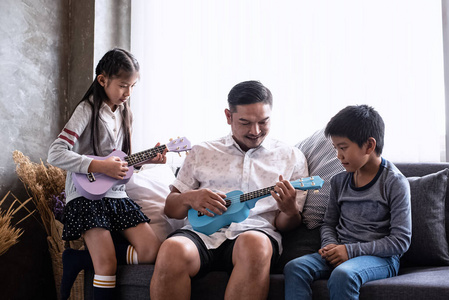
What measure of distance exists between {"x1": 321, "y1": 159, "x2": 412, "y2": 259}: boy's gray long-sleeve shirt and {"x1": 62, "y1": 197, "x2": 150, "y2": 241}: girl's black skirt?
2.64 ft

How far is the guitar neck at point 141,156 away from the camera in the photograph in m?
1.91

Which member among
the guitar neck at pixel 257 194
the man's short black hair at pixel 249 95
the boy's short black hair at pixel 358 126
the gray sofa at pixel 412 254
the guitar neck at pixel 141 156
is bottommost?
the gray sofa at pixel 412 254

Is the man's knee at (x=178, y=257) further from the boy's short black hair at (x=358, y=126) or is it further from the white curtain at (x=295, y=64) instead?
the white curtain at (x=295, y=64)

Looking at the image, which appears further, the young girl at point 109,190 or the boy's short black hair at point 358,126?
the young girl at point 109,190

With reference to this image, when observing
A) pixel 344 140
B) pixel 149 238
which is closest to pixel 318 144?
pixel 344 140

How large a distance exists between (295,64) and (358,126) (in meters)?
1.11

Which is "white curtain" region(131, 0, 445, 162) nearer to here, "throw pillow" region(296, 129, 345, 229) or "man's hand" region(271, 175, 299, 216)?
"throw pillow" region(296, 129, 345, 229)

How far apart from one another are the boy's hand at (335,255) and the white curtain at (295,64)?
1.04 m

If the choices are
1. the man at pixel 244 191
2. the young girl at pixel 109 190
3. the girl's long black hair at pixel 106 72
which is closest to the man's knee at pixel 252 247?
the man at pixel 244 191

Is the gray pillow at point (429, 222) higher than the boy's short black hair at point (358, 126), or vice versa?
the boy's short black hair at point (358, 126)

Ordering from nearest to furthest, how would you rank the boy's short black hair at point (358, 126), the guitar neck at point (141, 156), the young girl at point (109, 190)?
1. the boy's short black hair at point (358, 126)
2. the young girl at point (109, 190)
3. the guitar neck at point (141, 156)

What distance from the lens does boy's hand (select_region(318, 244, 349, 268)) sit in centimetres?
151

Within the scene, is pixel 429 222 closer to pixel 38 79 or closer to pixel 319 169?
pixel 319 169

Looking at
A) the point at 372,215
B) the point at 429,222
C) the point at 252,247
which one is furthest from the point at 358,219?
the point at 252,247
